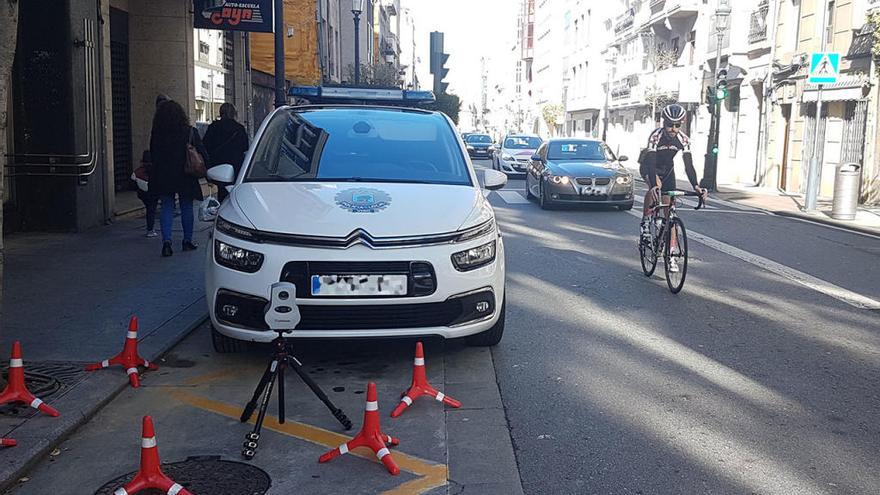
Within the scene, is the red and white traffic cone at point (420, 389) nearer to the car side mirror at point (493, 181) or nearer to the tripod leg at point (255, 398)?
the tripod leg at point (255, 398)

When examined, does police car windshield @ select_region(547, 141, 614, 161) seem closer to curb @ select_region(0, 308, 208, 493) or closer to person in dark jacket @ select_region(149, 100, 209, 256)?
person in dark jacket @ select_region(149, 100, 209, 256)

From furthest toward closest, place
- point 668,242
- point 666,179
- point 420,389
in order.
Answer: point 666,179 < point 668,242 < point 420,389

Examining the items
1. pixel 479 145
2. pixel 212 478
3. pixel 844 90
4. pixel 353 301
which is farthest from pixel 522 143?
pixel 212 478

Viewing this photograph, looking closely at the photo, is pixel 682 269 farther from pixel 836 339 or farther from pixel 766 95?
pixel 766 95

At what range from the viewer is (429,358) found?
6.14m

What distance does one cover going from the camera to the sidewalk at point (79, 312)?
15.3 ft

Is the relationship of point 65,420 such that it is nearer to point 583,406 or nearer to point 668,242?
point 583,406

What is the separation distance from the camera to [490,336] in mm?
6270

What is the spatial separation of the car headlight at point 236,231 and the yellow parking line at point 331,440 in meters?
1.00

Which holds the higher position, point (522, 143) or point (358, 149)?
point (358, 149)

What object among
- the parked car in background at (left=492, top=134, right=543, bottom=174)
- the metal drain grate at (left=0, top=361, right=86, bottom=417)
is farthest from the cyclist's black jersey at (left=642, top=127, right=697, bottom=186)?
the parked car in background at (left=492, top=134, right=543, bottom=174)

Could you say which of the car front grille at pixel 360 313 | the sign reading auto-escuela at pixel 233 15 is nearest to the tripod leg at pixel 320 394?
the car front grille at pixel 360 313

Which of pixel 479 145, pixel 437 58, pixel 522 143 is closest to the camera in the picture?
pixel 437 58

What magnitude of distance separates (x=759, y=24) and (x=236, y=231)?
2781cm
